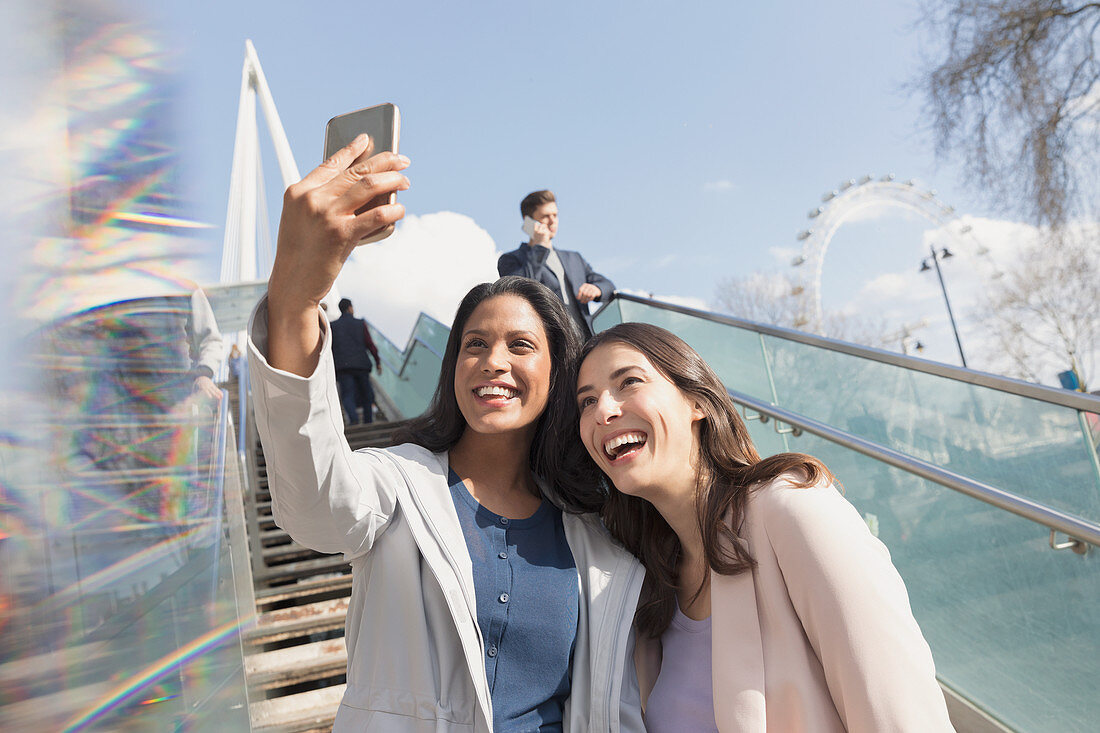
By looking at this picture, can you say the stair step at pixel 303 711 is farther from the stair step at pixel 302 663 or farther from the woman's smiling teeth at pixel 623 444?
the woman's smiling teeth at pixel 623 444

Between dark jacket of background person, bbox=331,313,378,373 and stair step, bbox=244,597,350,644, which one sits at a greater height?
dark jacket of background person, bbox=331,313,378,373

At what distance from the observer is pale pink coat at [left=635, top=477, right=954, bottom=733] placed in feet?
4.13

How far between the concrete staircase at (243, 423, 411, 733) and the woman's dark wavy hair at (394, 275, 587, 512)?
952 millimetres

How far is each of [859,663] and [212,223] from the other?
1.28m

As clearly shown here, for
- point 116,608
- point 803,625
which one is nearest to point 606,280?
point 803,625

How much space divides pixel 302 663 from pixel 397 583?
6.62 feet

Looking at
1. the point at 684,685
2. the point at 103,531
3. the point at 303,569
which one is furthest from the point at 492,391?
→ the point at 303,569

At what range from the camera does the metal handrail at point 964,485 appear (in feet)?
7.09

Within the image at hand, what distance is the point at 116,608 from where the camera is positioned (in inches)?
27.1

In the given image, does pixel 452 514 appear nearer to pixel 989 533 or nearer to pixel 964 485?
pixel 964 485

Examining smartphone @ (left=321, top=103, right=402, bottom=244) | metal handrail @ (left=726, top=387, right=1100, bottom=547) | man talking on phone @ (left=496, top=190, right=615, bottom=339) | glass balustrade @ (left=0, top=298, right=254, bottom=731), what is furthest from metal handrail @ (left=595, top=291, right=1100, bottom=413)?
glass balustrade @ (left=0, top=298, right=254, bottom=731)

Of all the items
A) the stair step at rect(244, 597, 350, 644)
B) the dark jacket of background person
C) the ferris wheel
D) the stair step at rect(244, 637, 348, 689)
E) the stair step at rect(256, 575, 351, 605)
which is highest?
the ferris wheel

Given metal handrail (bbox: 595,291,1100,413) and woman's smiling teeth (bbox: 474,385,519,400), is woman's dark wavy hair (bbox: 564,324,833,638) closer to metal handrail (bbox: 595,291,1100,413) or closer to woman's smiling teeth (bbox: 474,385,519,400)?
woman's smiling teeth (bbox: 474,385,519,400)

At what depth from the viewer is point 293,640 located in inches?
150
